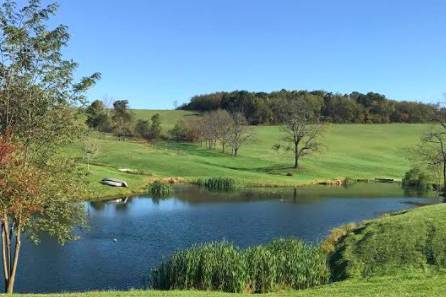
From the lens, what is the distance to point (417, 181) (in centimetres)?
10744

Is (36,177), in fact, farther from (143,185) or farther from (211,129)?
(211,129)

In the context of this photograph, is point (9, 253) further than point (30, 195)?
Yes

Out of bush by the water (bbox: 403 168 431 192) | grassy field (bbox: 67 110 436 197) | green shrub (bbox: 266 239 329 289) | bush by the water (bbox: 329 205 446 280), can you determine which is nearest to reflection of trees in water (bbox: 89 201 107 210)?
grassy field (bbox: 67 110 436 197)

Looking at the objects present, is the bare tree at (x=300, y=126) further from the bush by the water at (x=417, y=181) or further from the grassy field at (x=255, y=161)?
the bush by the water at (x=417, y=181)

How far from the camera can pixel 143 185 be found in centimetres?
8850

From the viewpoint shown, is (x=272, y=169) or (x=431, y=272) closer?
(x=431, y=272)

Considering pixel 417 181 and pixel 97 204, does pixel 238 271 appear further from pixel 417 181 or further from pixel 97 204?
pixel 417 181

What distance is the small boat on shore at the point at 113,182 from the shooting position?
83.2 metres

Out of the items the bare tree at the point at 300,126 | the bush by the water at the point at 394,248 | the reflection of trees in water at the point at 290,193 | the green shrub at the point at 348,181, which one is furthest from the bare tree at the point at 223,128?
the bush by the water at the point at 394,248

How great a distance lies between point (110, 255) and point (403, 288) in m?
25.4

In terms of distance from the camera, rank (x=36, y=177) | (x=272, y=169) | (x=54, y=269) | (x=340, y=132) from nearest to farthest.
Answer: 1. (x=36, y=177)
2. (x=54, y=269)
3. (x=272, y=169)
4. (x=340, y=132)

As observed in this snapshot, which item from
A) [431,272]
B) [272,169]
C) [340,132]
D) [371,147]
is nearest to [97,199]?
[272,169]

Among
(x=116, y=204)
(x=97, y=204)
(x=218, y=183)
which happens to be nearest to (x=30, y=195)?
(x=97, y=204)

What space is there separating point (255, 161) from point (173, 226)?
69799mm
